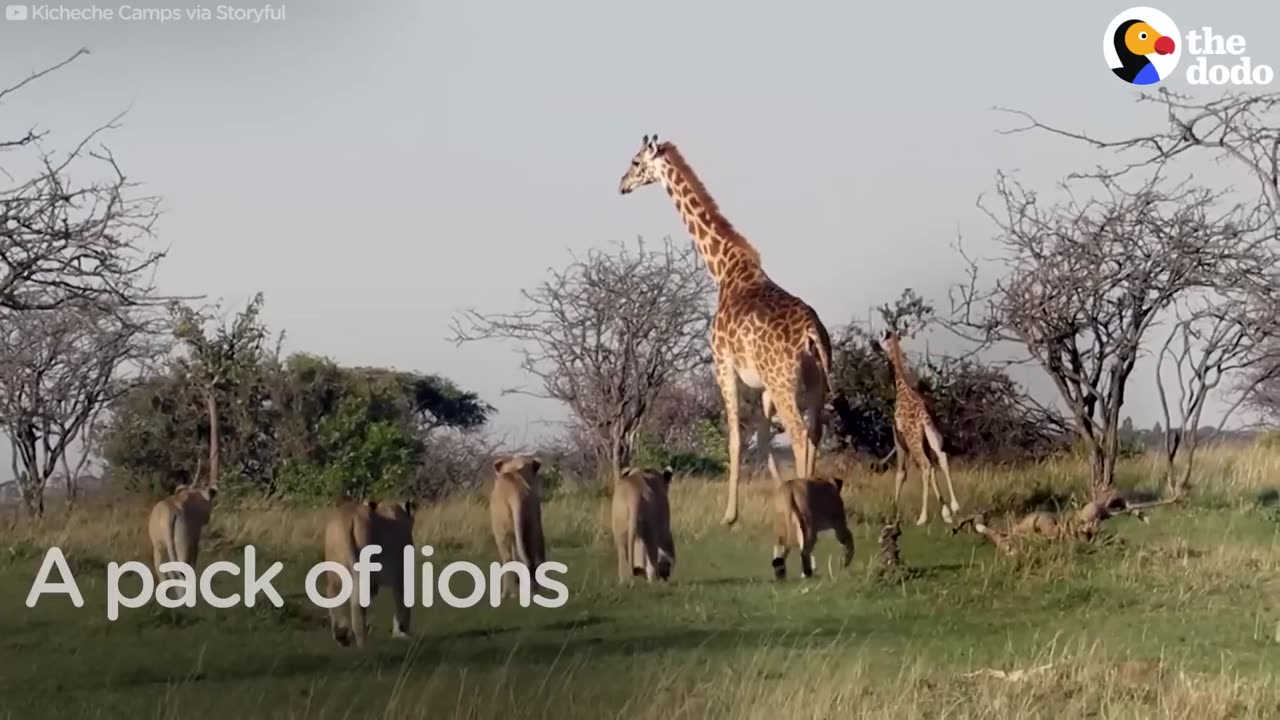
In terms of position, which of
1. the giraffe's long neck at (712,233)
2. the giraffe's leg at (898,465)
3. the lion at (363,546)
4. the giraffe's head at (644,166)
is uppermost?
the giraffe's head at (644,166)

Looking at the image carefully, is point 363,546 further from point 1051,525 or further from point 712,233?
point 1051,525

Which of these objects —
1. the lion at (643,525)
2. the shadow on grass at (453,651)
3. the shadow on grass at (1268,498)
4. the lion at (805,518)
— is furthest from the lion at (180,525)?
the shadow on grass at (1268,498)

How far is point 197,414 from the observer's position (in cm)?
474

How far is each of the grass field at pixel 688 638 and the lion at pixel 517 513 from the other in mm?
57

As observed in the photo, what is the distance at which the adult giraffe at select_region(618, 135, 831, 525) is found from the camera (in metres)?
5.20

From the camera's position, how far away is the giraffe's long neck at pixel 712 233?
5254 mm

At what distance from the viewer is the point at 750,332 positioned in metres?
5.23

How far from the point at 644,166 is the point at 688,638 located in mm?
1802

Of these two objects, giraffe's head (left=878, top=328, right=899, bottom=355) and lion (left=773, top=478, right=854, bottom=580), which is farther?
giraffe's head (left=878, top=328, right=899, bottom=355)

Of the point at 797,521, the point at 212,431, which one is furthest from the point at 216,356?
the point at 797,521

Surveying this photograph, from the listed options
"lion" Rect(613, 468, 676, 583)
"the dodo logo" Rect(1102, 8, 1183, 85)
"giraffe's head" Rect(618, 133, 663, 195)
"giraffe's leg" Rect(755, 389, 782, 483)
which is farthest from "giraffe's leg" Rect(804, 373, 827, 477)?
"the dodo logo" Rect(1102, 8, 1183, 85)

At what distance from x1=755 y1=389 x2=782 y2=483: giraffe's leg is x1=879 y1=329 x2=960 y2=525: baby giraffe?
53cm

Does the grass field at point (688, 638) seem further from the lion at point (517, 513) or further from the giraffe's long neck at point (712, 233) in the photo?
the giraffe's long neck at point (712, 233)

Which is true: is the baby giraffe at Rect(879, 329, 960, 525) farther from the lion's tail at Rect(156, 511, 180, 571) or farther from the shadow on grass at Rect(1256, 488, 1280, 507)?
the lion's tail at Rect(156, 511, 180, 571)
